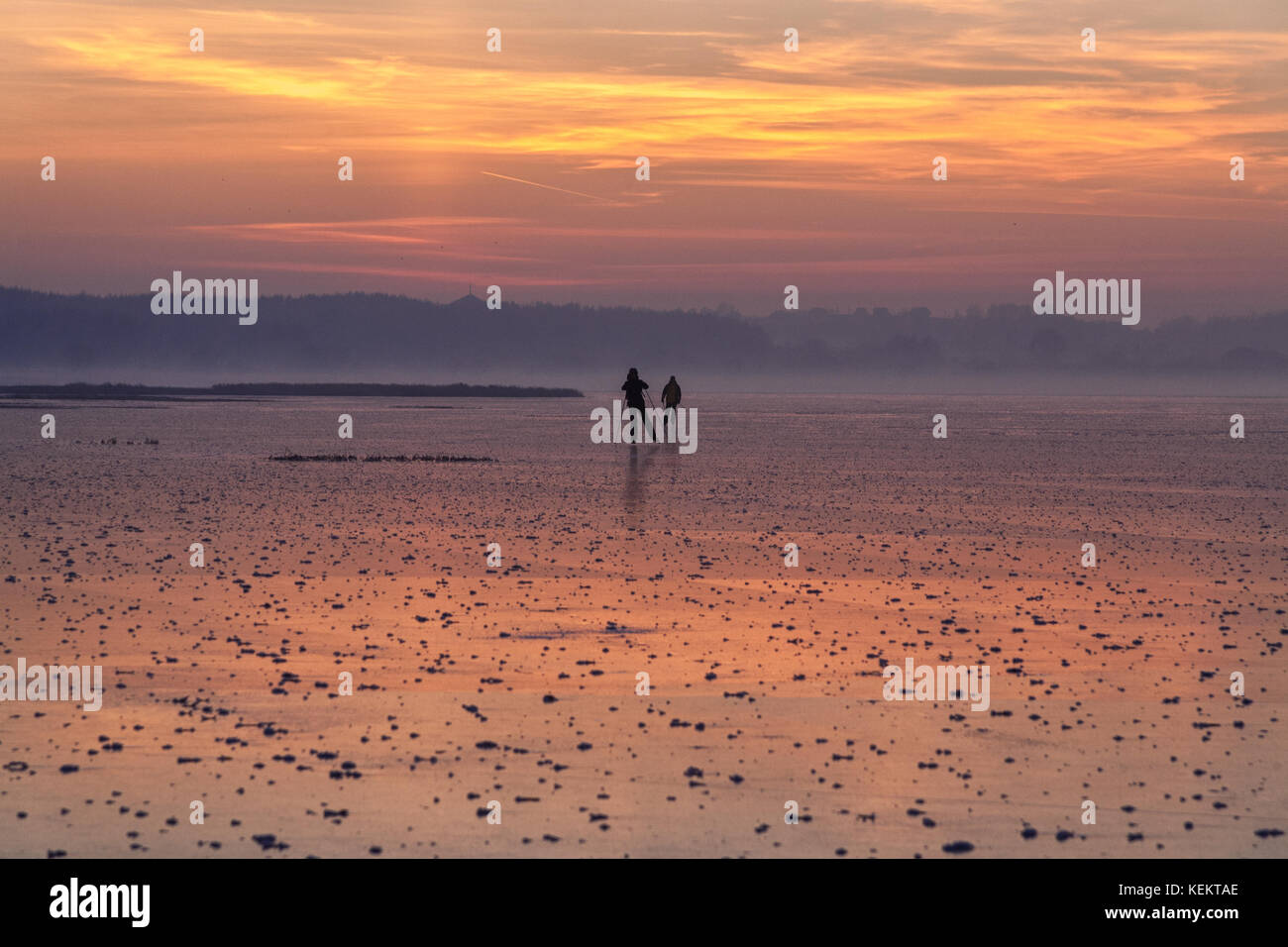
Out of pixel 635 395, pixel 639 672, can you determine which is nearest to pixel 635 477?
pixel 635 395

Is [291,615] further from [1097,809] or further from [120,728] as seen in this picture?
[1097,809]

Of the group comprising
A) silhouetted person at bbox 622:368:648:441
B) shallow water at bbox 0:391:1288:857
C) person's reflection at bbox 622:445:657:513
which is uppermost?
silhouetted person at bbox 622:368:648:441

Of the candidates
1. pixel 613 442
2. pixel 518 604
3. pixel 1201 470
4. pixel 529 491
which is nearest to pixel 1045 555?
pixel 518 604

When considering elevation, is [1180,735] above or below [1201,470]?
below

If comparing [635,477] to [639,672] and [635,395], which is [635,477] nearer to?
[635,395]

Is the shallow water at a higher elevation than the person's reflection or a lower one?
lower

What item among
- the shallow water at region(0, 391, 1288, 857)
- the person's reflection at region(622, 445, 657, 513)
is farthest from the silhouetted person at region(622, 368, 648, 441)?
the shallow water at region(0, 391, 1288, 857)

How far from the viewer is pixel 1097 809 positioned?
882 cm

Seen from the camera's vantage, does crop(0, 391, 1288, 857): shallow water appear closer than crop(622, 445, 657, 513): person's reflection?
Yes

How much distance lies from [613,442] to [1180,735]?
152 feet

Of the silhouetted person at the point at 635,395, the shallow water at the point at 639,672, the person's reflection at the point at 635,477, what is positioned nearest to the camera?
the shallow water at the point at 639,672

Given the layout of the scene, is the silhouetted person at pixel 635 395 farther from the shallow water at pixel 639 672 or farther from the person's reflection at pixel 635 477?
the shallow water at pixel 639 672

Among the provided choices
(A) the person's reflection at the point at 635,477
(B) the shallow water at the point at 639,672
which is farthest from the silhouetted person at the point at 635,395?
(B) the shallow water at the point at 639,672

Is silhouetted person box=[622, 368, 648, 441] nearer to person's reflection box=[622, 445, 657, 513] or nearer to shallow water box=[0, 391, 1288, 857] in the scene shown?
person's reflection box=[622, 445, 657, 513]
